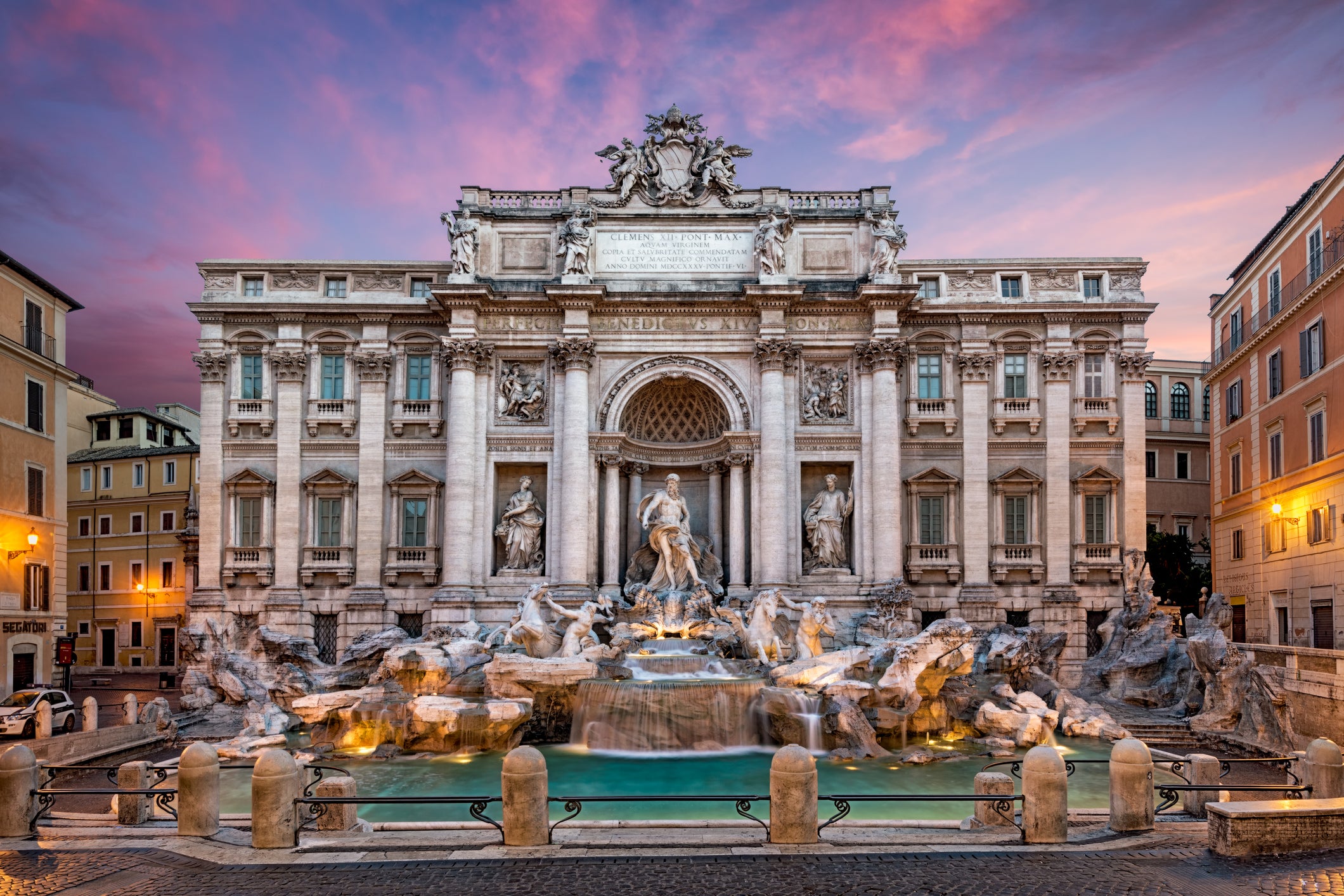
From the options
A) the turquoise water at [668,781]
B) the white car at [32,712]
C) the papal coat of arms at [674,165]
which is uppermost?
the papal coat of arms at [674,165]

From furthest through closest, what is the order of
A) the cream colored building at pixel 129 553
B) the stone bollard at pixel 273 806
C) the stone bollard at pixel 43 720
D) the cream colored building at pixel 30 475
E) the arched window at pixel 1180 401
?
the arched window at pixel 1180 401 → the cream colored building at pixel 129 553 → the cream colored building at pixel 30 475 → the stone bollard at pixel 43 720 → the stone bollard at pixel 273 806

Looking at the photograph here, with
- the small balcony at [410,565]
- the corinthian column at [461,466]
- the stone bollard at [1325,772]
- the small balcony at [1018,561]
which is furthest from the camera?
the small balcony at [1018,561]

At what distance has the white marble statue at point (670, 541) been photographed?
1165 inches

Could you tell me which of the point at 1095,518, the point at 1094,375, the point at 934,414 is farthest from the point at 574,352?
the point at 1095,518

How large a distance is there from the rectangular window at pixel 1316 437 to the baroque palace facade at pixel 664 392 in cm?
502

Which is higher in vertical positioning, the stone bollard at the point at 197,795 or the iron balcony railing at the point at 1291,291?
the iron balcony railing at the point at 1291,291

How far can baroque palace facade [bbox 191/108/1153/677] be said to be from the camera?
3083 centimetres

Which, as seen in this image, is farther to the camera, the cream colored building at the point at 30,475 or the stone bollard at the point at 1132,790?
the cream colored building at the point at 30,475

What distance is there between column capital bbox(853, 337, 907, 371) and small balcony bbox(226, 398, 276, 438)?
1966cm

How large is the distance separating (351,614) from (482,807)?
2060cm

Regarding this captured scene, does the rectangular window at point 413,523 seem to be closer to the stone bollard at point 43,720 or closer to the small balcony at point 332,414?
the small balcony at point 332,414

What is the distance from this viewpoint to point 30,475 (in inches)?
1267

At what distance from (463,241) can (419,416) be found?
19.5ft

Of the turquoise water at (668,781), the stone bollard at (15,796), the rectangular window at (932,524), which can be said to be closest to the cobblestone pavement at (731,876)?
the stone bollard at (15,796)
